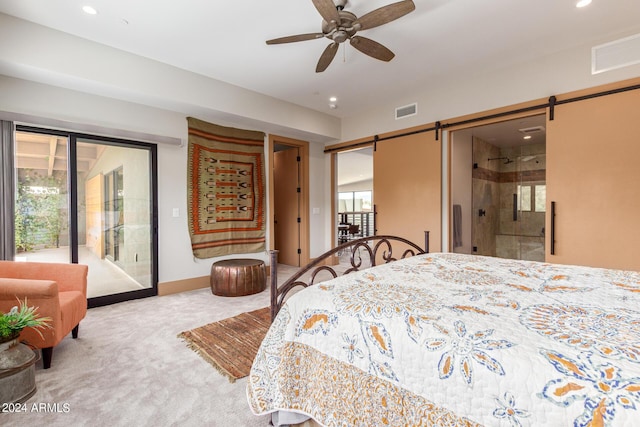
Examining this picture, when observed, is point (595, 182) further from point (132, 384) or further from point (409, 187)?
point (132, 384)

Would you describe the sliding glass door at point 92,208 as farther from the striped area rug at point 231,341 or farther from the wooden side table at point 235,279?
the striped area rug at point 231,341

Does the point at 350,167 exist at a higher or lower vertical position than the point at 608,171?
higher

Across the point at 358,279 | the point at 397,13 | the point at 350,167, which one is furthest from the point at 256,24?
the point at 350,167

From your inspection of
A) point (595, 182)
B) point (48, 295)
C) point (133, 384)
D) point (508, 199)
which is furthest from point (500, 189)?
point (48, 295)

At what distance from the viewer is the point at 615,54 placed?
9.86ft

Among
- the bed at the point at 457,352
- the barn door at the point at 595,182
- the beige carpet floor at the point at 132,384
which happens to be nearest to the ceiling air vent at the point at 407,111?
the barn door at the point at 595,182

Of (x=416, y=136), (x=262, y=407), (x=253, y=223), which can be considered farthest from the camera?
(x=253, y=223)

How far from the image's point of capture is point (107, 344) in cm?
250

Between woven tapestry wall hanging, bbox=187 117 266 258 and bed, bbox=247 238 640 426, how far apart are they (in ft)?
9.51

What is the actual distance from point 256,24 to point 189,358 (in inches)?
116

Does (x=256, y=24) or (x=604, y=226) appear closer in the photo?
(x=256, y=24)

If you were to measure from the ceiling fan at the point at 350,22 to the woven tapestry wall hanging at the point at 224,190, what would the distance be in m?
2.18

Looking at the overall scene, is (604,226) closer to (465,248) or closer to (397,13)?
(465,248)

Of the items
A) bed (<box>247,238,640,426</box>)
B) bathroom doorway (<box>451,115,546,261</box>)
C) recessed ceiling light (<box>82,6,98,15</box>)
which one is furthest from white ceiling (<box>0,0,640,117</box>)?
bed (<box>247,238,640,426</box>)
